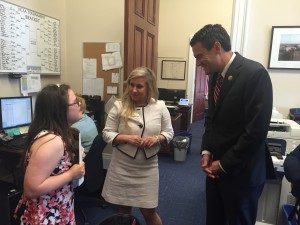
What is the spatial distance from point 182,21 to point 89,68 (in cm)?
309

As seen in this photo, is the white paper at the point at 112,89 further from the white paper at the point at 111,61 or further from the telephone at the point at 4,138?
the telephone at the point at 4,138

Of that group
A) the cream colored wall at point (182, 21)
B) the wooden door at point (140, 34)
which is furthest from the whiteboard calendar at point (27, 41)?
the cream colored wall at point (182, 21)

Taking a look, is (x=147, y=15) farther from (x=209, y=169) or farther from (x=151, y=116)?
(x=209, y=169)

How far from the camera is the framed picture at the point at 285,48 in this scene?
234 centimetres

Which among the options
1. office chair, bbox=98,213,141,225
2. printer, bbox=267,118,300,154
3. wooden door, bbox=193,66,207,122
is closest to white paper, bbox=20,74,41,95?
office chair, bbox=98,213,141,225

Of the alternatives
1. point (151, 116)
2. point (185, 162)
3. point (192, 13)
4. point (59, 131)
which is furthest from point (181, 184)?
point (192, 13)

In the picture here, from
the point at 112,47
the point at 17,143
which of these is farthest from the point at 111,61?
the point at 17,143

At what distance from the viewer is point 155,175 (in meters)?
1.68

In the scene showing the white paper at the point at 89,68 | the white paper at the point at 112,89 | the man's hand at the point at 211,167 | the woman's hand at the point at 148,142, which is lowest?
the man's hand at the point at 211,167

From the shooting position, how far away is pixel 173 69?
5.82 meters

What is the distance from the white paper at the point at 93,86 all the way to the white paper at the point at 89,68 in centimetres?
6

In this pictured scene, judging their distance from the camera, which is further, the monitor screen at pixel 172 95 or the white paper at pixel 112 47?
the monitor screen at pixel 172 95

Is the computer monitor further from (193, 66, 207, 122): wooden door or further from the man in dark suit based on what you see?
(193, 66, 207, 122): wooden door

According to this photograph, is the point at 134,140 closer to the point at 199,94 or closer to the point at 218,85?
the point at 218,85
